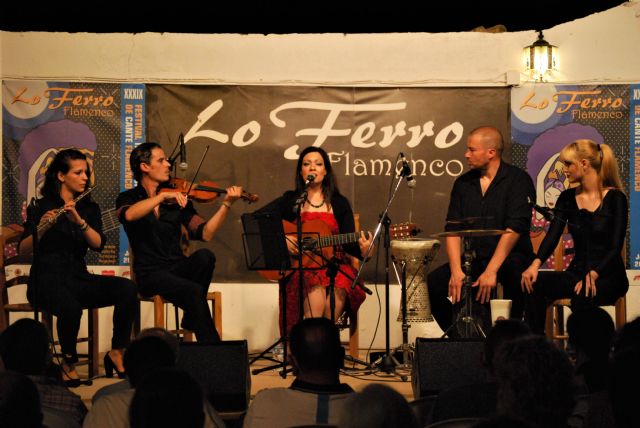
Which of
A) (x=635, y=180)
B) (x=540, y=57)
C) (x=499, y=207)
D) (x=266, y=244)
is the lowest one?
(x=266, y=244)

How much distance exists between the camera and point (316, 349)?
123 inches

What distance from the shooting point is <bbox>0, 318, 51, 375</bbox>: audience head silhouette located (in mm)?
3434

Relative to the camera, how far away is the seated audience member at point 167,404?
2.18 meters

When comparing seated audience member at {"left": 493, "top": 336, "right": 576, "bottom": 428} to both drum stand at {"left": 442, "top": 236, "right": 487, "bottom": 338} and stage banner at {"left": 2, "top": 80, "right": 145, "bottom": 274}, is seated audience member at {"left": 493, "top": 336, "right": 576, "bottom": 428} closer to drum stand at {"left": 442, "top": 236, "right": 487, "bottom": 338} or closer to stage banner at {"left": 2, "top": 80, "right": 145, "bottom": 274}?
drum stand at {"left": 442, "top": 236, "right": 487, "bottom": 338}

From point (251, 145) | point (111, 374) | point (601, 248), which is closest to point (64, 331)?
point (111, 374)

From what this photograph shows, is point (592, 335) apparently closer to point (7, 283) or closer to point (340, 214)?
point (340, 214)

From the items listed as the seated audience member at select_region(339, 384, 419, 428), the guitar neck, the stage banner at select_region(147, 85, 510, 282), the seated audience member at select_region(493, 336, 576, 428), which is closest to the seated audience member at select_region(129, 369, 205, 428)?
the seated audience member at select_region(339, 384, 419, 428)

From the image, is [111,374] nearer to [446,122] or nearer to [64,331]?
[64,331]

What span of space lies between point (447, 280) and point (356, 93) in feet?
7.27

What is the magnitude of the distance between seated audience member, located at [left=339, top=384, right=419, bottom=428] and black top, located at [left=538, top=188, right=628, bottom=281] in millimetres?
4232

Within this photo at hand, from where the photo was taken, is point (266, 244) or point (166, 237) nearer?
point (266, 244)

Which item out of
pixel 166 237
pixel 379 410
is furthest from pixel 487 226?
pixel 379 410

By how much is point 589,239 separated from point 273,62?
310 centimetres

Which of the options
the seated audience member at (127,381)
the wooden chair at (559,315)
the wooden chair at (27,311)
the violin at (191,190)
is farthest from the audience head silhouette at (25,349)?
the wooden chair at (559,315)
